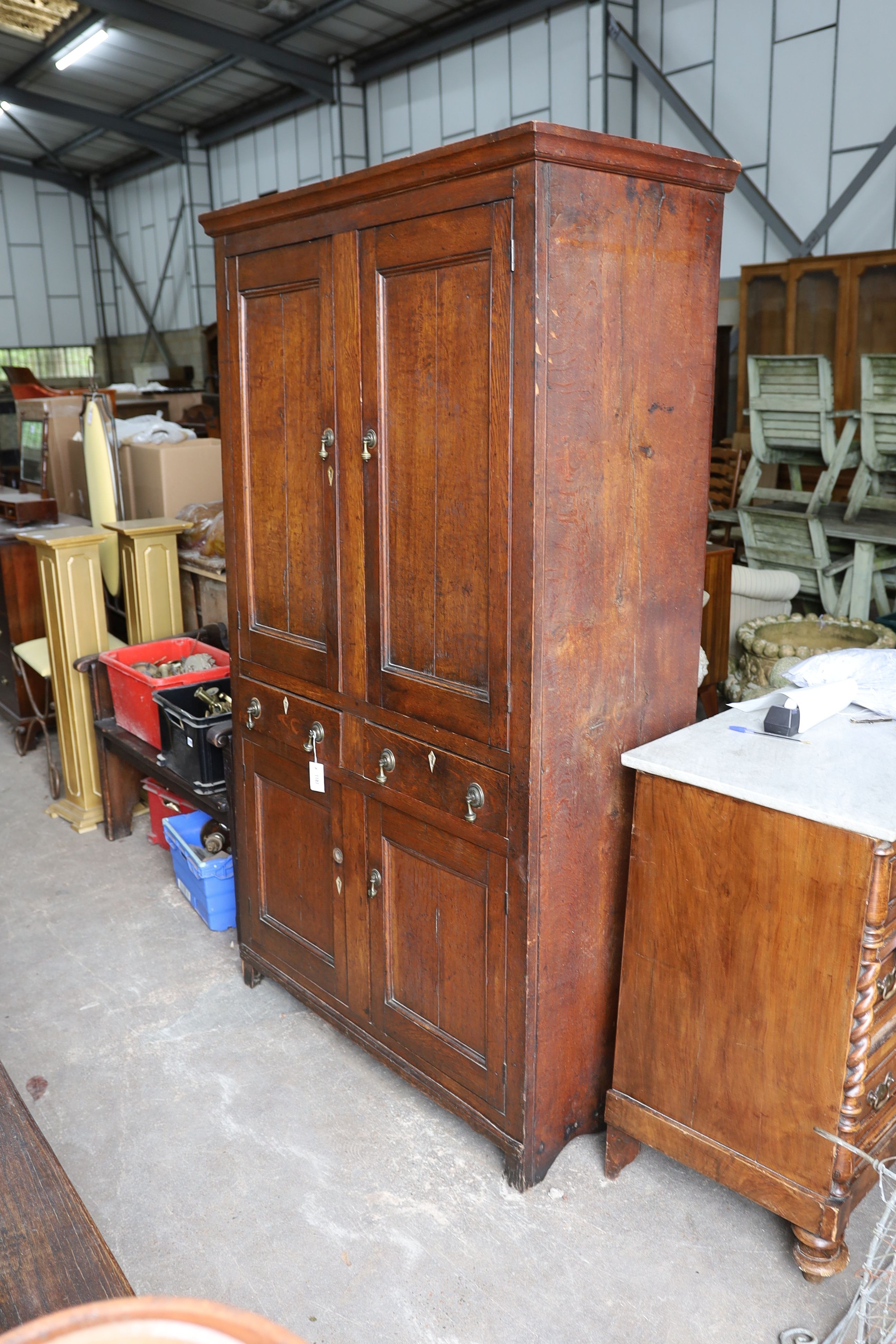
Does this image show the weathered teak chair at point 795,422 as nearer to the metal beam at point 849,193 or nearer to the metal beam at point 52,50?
the metal beam at point 849,193

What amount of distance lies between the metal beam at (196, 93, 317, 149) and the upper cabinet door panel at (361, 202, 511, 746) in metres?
10.2

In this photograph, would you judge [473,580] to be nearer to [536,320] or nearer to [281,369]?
[536,320]

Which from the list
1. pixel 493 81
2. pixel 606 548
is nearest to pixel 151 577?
pixel 606 548

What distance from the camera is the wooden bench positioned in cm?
133

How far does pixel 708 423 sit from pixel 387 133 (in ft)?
31.2

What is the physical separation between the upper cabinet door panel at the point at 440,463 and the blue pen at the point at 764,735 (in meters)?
0.56

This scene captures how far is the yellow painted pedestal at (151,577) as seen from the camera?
439 cm

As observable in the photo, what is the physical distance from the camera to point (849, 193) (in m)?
6.90

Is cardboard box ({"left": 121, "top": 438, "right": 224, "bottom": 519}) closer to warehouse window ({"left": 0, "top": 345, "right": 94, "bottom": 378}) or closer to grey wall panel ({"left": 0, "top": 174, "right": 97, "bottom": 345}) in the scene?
warehouse window ({"left": 0, "top": 345, "right": 94, "bottom": 378})

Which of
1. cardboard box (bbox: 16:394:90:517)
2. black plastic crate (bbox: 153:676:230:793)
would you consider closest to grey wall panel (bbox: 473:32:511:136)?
cardboard box (bbox: 16:394:90:517)

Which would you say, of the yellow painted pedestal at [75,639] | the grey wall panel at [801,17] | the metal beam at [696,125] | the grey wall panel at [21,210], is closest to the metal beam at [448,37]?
the metal beam at [696,125]

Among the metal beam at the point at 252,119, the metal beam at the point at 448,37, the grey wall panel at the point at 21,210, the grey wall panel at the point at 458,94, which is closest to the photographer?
the metal beam at the point at 448,37

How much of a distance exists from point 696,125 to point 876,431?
2.99m

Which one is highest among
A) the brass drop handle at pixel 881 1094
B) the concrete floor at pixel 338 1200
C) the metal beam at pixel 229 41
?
the metal beam at pixel 229 41
